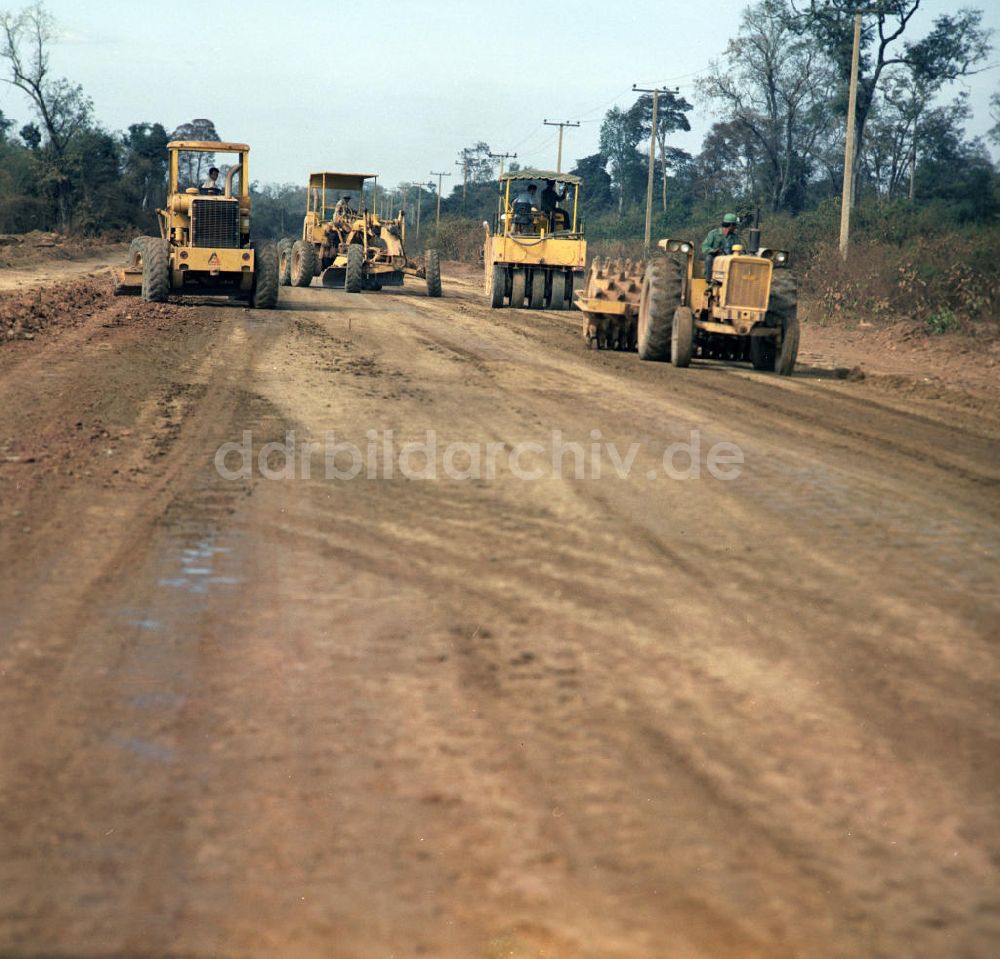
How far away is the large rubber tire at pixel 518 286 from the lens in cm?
2670

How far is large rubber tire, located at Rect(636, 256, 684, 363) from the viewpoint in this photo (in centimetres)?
1489

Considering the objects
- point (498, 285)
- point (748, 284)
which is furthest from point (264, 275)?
point (748, 284)

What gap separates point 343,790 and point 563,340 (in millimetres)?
15385

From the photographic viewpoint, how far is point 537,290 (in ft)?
88.6

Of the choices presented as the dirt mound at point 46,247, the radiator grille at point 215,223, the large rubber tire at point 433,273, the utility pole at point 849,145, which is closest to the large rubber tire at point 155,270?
the radiator grille at point 215,223

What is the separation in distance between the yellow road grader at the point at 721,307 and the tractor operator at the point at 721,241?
129mm

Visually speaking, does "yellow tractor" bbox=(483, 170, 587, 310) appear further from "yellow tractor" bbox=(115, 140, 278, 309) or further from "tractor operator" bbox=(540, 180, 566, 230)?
"yellow tractor" bbox=(115, 140, 278, 309)

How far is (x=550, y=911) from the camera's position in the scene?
294 cm

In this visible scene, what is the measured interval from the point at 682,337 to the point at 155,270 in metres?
9.61

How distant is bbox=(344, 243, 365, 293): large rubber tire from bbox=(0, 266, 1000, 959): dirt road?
1974cm

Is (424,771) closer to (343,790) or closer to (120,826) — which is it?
(343,790)

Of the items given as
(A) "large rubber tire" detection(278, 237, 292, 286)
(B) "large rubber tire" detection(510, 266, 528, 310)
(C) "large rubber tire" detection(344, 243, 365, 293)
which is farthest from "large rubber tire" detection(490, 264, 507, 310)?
(A) "large rubber tire" detection(278, 237, 292, 286)

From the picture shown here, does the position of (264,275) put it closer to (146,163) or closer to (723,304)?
(723,304)

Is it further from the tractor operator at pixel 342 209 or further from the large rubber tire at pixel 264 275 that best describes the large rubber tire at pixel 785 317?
Result: the tractor operator at pixel 342 209
